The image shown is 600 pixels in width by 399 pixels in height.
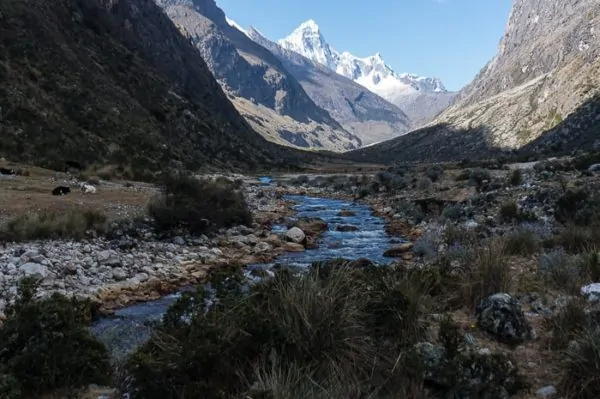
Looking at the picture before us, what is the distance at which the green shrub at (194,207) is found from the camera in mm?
17984

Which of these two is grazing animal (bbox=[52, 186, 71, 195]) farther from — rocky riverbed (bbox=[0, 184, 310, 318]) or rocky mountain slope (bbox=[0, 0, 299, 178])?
rocky mountain slope (bbox=[0, 0, 299, 178])

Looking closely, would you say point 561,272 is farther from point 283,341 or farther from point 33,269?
point 33,269

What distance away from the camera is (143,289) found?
1214cm

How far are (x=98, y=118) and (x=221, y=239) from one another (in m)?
30.1

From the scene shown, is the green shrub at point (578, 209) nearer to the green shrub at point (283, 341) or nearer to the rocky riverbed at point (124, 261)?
the rocky riverbed at point (124, 261)

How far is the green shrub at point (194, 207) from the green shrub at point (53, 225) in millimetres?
2240

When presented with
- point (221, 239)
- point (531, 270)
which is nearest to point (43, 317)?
point (531, 270)

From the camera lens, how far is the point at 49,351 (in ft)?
16.6

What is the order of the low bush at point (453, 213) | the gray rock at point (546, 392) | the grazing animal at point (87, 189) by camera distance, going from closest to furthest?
the gray rock at point (546, 392), the low bush at point (453, 213), the grazing animal at point (87, 189)

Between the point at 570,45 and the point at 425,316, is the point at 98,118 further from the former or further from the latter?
the point at 570,45

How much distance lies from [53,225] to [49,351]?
34.7 ft

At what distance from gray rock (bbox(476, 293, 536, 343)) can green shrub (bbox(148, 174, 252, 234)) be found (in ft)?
43.0

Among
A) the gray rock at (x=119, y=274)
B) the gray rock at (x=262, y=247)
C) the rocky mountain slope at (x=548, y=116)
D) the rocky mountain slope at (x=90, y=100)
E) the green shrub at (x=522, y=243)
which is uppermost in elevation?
the rocky mountain slope at (x=548, y=116)

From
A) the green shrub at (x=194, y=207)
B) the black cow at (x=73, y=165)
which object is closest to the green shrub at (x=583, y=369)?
the green shrub at (x=194, y=207)
